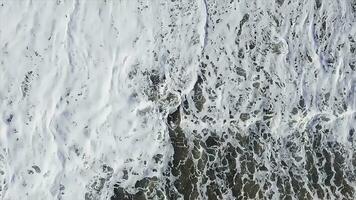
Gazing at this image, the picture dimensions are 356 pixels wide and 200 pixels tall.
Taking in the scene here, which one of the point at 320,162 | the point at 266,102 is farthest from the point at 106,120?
the point at 320,162

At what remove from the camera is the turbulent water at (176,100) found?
4.39 meters

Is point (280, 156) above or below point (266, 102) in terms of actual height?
below

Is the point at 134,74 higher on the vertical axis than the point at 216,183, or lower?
higher

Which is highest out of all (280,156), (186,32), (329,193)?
(186,32)

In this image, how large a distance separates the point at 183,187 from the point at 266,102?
3.70ft

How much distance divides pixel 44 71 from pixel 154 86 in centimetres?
103

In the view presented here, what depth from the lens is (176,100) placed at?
4551mm

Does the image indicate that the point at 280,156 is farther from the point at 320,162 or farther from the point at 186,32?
the point at 186,32

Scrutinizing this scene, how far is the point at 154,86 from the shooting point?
179 inches

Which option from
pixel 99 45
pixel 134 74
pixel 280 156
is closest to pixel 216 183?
pixel 280 156

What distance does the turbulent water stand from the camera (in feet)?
14.4

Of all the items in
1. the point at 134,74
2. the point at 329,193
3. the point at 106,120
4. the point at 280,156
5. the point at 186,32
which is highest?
the point at 186,32

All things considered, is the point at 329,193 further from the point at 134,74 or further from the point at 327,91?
the point at 134,74

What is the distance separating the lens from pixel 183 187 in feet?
14.7
